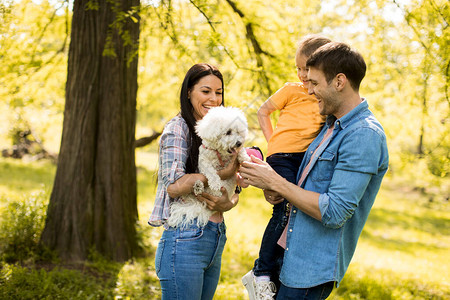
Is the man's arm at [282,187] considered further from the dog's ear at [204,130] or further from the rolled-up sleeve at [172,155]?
the rolled-up sleeve at [172,155]

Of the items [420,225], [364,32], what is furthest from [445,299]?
[420,225]

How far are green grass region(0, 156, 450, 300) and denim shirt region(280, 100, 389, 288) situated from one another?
1.39 metres

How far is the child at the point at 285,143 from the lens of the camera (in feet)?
8.61

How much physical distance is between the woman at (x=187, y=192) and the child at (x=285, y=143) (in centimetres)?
33

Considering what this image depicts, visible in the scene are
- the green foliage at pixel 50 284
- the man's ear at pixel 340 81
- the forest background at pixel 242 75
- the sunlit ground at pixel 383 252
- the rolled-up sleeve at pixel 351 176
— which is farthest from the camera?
the sunlit ground at pixel 383 252

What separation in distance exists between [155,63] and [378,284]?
21.1 feet

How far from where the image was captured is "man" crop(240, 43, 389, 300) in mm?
2010

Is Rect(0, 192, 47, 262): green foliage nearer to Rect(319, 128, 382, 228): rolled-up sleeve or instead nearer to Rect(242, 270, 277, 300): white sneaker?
Rect(242, 270, 277, 300): white sneaker

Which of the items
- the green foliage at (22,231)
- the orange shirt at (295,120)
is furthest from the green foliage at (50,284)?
the orange shirt at (295,120)

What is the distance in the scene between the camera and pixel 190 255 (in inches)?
93.6

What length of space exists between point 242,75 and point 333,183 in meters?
4.32

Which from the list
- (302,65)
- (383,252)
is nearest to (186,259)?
(302,65)

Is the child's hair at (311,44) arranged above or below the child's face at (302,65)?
above

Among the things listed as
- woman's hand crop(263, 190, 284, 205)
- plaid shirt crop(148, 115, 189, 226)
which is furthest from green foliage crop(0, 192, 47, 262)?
woman's hand crop(263, 190, 284, 205)
